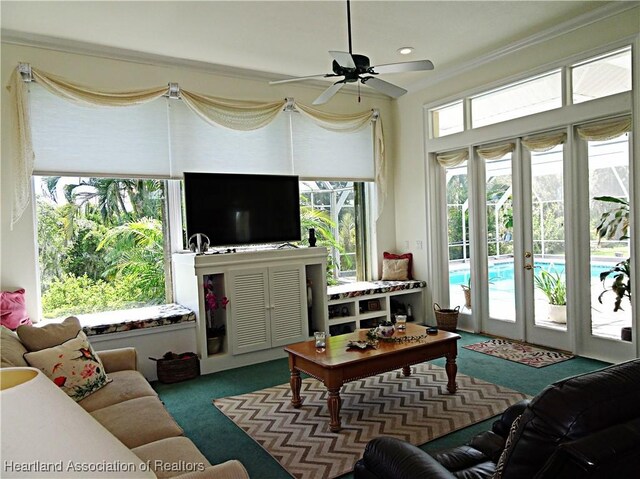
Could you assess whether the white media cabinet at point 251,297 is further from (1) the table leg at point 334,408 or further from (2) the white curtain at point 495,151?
(2) the white curtain at point 495,151

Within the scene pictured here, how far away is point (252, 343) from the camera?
4.52 meters

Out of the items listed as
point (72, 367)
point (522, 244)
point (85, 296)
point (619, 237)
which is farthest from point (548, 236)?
point (85, 296)

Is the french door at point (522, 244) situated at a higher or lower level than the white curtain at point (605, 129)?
lower

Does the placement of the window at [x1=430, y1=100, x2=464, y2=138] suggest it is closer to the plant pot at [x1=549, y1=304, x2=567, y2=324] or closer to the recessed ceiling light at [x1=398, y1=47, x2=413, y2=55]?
the recessed ceiling light at [x1=398, y1=47, x2=413, y2=55]

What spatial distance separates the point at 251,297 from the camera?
14.8ft

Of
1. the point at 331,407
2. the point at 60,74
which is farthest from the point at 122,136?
the point at 331,407

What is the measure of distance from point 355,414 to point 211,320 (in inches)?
76.4

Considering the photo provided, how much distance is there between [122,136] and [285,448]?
3.26 m

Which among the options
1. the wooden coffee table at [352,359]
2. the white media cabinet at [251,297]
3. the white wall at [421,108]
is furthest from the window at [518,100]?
the wooden coffee table at [352,359]

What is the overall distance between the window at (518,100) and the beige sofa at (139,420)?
4.28 metres

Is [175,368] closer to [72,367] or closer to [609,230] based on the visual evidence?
[72,367]

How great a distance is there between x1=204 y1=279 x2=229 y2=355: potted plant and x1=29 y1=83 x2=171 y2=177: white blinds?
4.30 ft

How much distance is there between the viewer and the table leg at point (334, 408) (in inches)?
117

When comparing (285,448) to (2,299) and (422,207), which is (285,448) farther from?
(422,207)
